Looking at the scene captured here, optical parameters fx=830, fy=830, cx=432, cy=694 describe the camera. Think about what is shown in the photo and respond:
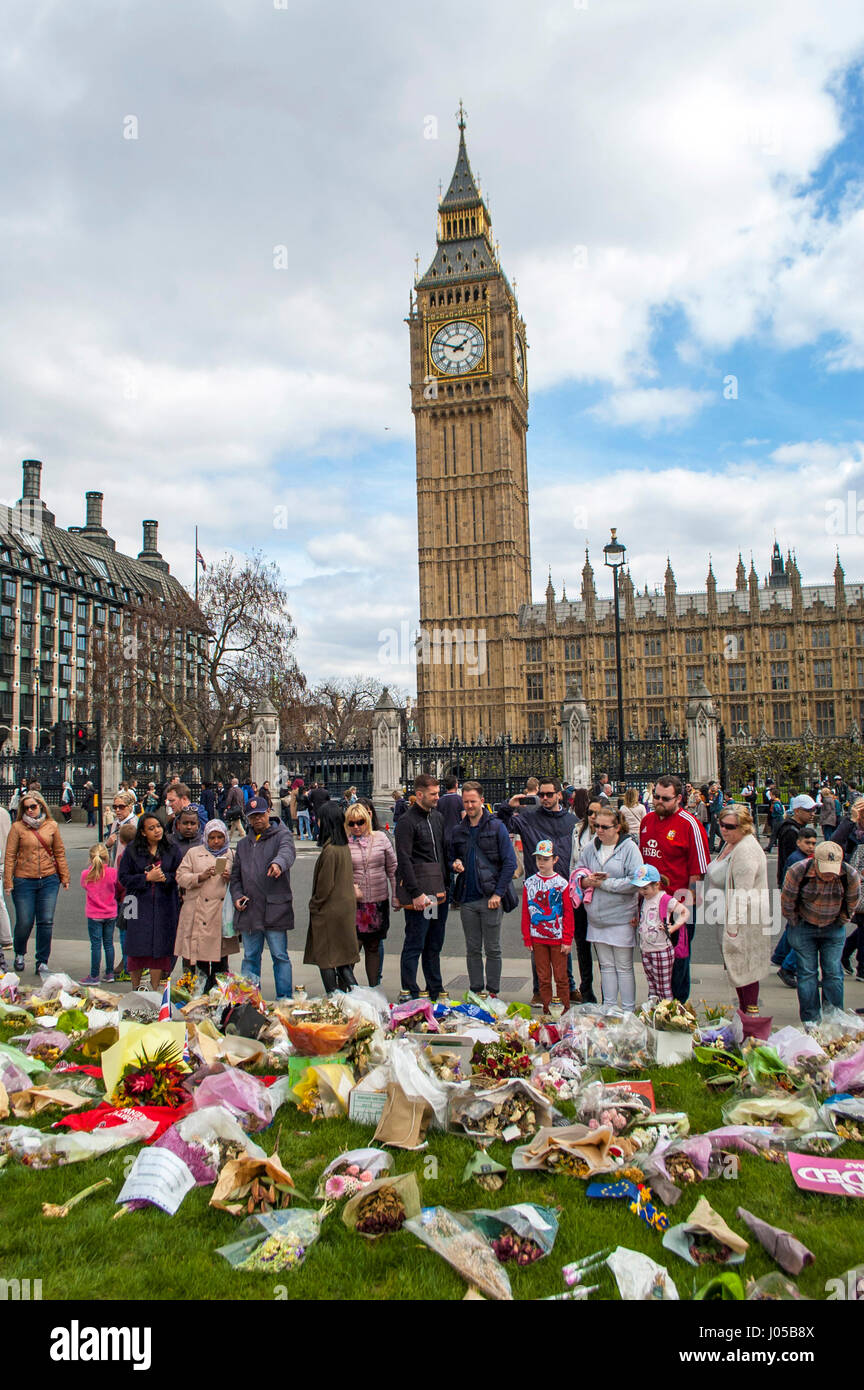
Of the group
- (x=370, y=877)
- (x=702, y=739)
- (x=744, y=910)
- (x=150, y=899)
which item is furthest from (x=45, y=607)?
(x=744, y=910)

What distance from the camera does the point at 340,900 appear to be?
6.55 meters

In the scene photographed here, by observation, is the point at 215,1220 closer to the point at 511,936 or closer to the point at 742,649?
the point at 511,936

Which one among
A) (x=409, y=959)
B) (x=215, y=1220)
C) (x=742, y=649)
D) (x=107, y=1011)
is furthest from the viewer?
(x=742, y=649)

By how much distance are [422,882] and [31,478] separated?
245 ft

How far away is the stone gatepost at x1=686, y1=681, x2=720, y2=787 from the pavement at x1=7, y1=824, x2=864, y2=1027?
13.6 m

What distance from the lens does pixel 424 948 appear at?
7.12 meters

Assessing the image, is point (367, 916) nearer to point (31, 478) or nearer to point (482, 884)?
point (482, 884)

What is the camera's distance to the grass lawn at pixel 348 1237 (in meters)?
3.05

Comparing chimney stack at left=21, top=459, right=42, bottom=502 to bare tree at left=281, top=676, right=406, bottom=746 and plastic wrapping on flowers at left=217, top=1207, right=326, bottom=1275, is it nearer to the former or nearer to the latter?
bare tree at left=281, top=676, right=406, bottom=746

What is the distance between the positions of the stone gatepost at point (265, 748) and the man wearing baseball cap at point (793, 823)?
1703 centimetres

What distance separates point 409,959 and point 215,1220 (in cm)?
362

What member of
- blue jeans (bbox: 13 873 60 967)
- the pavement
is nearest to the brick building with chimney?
the pavement

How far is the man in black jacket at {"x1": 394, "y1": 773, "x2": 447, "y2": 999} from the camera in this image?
22.7 feet
